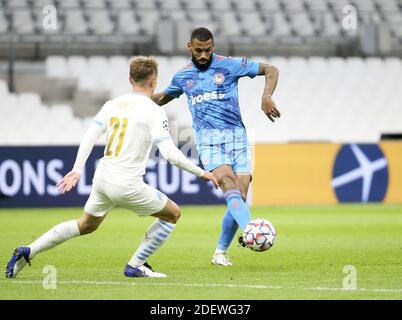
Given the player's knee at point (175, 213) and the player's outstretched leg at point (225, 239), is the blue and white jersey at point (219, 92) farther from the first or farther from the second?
the player's knee at point (175, 213)

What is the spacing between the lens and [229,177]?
9.16 m

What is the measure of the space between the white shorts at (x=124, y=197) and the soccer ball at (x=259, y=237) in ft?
2.63

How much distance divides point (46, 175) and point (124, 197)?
1002cm

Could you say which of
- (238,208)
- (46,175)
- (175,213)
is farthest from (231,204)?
(46,175)

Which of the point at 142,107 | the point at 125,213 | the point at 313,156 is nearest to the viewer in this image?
the point at 142,107

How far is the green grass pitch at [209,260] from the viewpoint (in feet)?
24.1

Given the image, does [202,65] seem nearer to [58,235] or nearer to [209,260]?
[209,260]

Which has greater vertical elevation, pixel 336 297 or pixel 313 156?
pixel 313 156

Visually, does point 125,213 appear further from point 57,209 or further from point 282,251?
point 282,251

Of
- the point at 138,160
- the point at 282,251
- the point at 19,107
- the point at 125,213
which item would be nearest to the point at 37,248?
the point at 138,160

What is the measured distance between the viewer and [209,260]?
9852 mm

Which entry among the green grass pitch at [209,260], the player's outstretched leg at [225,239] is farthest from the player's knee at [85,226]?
the player's outstretched leg at [225,239]

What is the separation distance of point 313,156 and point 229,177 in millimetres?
9671

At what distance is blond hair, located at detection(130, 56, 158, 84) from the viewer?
7.90 m
